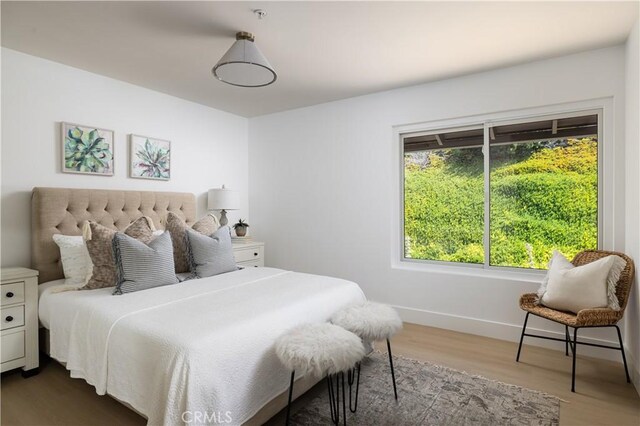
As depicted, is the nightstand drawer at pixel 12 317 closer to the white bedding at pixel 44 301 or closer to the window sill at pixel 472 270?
the white bedding at pixel 44 301

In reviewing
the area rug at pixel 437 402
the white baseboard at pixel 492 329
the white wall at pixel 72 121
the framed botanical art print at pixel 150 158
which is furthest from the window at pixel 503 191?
the framed botanical art print at pixel 150 158

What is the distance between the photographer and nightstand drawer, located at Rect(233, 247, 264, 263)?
3921mm

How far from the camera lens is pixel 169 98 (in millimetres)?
3791

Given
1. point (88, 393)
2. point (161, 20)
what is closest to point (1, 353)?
point (88, 393)

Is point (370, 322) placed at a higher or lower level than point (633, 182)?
lower

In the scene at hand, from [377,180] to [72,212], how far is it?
292 cm

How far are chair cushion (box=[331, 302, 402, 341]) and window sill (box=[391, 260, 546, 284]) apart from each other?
152cm

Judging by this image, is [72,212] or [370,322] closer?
[370,322]

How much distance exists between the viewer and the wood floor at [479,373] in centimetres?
195

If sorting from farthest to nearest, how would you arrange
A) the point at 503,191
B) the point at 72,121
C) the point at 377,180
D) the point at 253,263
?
1. the point at 253,263
2. the point at 377,180
3. the point at 503,191
4. the point at 72,121

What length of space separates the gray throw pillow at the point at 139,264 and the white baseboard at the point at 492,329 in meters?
2.39

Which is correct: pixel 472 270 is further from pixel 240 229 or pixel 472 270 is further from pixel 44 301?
pixel 44 301

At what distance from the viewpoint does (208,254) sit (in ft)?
9.27

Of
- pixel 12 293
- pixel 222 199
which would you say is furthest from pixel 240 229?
pixel 12 293
